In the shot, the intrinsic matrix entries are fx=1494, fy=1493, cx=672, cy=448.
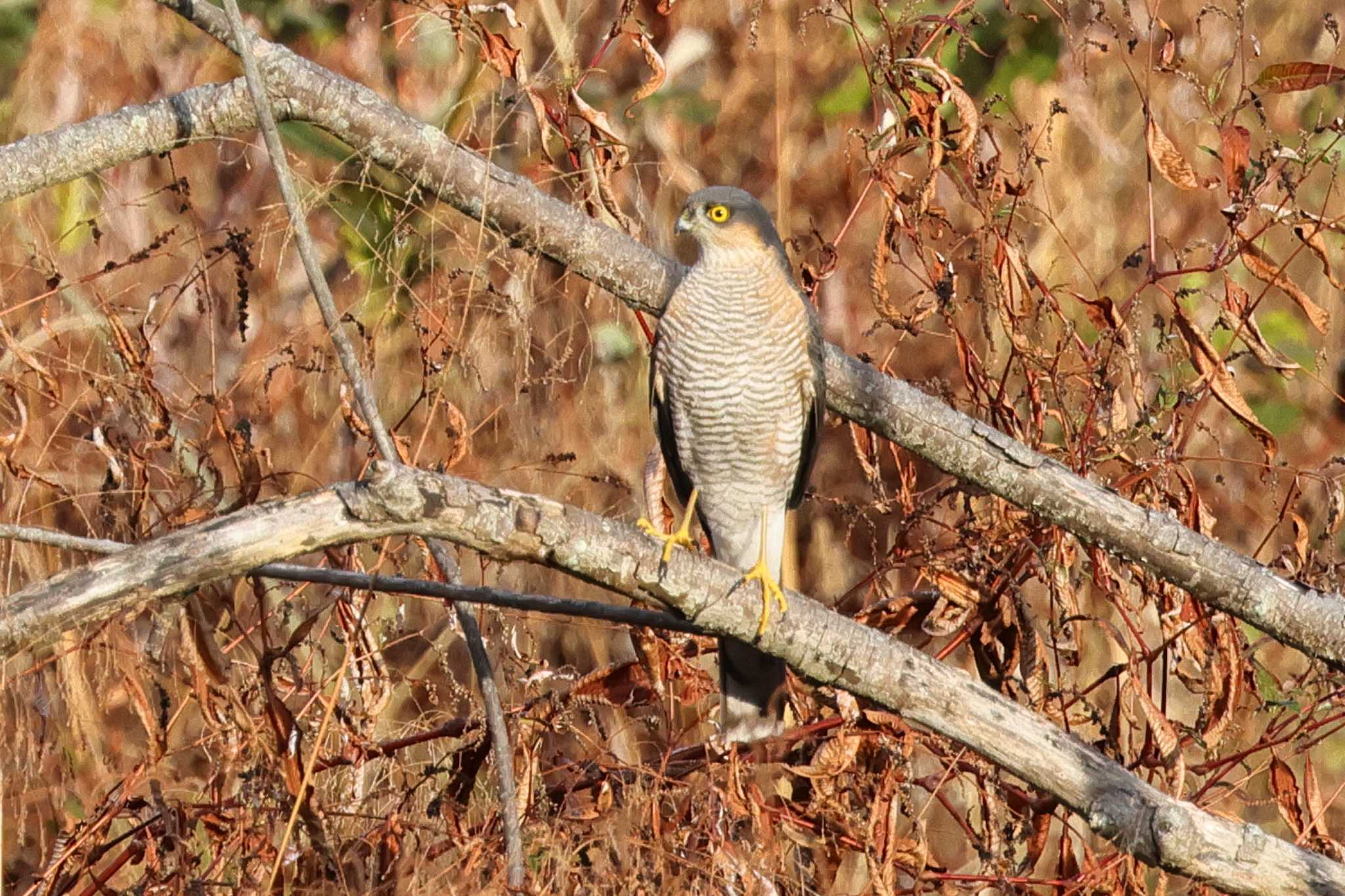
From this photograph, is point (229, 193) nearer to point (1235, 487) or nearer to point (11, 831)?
point (11, 831)

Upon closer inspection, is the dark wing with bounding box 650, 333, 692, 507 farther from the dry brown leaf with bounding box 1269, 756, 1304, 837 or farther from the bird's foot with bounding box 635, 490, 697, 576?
the dry brown leaf with bounding box 1269, 756, 1304, 837

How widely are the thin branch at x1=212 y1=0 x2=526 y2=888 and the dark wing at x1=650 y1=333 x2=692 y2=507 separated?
0.99 metres

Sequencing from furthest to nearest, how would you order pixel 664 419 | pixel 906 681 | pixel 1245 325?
pixel 664 419
pixel 1245 325
pixel 906 681

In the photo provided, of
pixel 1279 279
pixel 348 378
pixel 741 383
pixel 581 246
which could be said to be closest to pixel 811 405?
pixel 741 383

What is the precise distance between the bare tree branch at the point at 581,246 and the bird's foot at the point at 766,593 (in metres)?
0.40

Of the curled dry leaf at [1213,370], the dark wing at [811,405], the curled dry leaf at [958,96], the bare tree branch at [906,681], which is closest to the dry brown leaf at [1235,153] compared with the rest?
the curled dry leaf at [1213,370]

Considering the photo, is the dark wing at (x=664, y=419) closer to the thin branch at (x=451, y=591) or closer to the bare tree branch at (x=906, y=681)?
the bare tree branch at (x=906, y=681)

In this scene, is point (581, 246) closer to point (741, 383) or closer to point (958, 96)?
point (741, 383)

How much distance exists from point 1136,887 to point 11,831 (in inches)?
117

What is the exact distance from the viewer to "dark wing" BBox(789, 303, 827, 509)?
338 cm

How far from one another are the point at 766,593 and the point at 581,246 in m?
0.81

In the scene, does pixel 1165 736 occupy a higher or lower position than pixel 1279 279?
lower

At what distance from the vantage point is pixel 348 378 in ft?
8.14

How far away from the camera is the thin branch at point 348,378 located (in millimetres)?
2248
